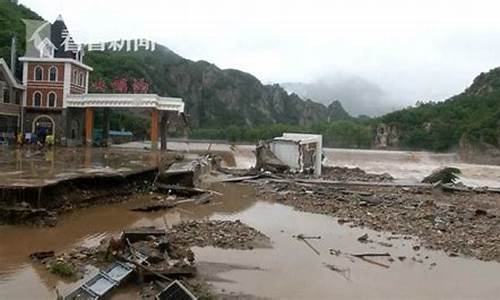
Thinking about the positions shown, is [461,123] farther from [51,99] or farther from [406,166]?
[51,99]

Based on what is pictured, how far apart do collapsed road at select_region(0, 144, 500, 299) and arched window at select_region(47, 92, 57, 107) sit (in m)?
24.2

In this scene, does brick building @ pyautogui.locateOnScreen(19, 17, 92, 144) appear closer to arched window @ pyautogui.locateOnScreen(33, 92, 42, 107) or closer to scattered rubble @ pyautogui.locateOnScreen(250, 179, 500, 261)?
arched window @ pyautogui.locateOnScreen(33, 92, 42, 107)

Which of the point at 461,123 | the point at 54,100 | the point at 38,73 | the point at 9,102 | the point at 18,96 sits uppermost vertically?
the point at 461,123

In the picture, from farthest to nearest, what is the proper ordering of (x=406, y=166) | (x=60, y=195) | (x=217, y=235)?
(x=406, y=166) < (x=60, y=195) < (x=217, y=235)

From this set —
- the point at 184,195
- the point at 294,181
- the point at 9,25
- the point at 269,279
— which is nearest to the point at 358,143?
the point at 9,25

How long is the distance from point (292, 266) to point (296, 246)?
2.21 metres

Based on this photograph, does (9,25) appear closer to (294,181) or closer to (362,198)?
(294,181)

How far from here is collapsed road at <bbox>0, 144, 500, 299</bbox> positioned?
9922 mm

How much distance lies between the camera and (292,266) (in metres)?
11.6

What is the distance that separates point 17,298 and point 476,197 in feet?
84.1

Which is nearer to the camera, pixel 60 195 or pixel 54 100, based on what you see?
pixel 60 195

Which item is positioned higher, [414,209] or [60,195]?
[60,195]

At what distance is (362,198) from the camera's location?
24.5 m

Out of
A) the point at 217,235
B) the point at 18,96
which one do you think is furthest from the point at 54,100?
the point at 217,235
